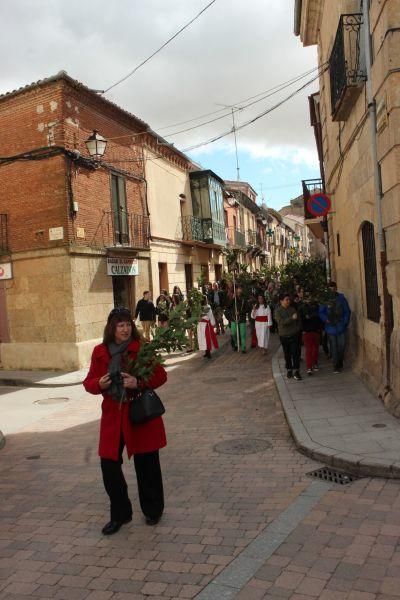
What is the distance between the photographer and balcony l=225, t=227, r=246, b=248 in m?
32.9

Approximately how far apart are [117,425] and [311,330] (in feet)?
22.1

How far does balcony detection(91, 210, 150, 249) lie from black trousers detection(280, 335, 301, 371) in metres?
7.14

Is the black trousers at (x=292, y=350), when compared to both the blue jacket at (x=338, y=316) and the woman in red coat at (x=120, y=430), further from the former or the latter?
the woman in red coat at (x=120, y=430)

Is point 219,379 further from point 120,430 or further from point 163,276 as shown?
point 163,276

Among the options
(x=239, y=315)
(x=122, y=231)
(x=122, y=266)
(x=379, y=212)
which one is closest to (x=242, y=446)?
(x=379, y=212)

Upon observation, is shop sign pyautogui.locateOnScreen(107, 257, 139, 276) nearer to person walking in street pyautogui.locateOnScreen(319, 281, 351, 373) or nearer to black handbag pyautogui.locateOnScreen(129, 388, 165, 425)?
person walking in street pyautogui.locateOnScreen(319, 281, 351, 373)

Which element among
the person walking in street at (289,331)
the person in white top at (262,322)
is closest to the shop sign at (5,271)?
the person in white top at (262,322)

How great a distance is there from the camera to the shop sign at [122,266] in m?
15.7

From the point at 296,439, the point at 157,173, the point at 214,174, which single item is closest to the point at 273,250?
the point at 214,174

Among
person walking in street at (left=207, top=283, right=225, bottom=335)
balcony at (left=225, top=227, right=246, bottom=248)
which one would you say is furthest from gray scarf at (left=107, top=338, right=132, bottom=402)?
balcony at (left=225, top=227, right=246, bottom=248)

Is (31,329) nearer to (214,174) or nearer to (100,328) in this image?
(100,328)

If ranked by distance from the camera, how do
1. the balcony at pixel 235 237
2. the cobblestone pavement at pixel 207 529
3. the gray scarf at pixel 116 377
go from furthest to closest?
the balcony at pixel 235 237, the gray scarf at pixel 116 377, the cobblestone pavement at pixel 207 529

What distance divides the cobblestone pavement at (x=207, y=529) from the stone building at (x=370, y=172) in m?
2.16

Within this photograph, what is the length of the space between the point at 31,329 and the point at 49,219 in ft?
9.64
